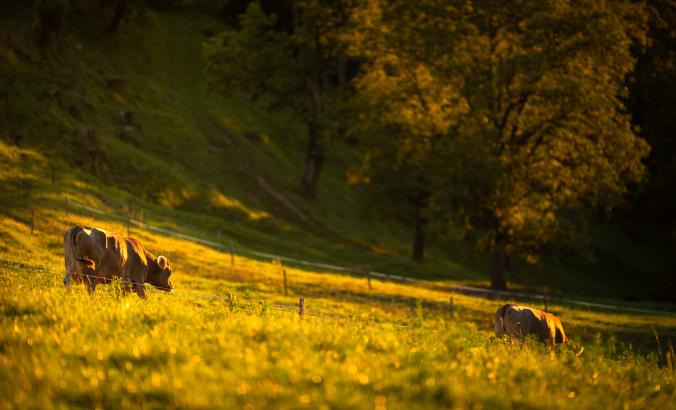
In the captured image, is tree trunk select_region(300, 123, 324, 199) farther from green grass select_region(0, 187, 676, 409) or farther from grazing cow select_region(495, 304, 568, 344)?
green grass select_region(0, 187, 676, 409)

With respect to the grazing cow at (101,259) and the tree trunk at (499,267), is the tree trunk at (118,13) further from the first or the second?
the grazing cow at (101,259)

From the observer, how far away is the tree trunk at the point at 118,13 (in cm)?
6851

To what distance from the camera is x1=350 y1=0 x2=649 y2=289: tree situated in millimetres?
36375

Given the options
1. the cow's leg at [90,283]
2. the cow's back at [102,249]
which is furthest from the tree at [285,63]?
the cow's leg at [90,283]

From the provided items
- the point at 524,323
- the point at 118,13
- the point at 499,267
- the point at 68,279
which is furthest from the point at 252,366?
the point at 118,13

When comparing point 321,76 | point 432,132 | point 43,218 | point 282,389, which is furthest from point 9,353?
point 321,76

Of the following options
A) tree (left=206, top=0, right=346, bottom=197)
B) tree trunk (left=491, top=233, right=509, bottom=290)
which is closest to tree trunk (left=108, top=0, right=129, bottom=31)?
tree (left=206, top=0, right=346, bottom=197)

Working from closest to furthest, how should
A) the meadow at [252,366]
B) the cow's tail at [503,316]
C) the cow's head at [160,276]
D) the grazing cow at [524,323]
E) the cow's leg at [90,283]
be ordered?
the meadow at [252,366] → the cow's leg at [90,283] → the cow's head at [160,276] → the grazing cow at [524,323] → the cow's tail at [503,316]

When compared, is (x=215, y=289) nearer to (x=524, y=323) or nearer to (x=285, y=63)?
(x=524, y=323)

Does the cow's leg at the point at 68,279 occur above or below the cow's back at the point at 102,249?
below

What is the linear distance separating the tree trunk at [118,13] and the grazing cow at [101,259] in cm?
5883

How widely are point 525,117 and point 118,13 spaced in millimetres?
49437

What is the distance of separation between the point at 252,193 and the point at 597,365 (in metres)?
48.7

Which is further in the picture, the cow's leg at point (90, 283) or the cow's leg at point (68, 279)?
the cow's leg at point (90, 283)
